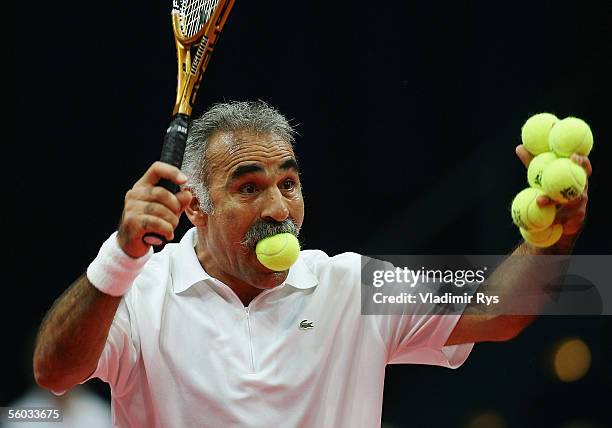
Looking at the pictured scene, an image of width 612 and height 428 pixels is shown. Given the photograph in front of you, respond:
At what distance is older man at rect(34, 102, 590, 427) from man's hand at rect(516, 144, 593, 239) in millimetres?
148

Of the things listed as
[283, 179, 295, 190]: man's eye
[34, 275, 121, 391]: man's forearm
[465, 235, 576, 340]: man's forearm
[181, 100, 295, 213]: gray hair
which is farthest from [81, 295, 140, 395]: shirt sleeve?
[465, 235, 576, 340]: man's forearm

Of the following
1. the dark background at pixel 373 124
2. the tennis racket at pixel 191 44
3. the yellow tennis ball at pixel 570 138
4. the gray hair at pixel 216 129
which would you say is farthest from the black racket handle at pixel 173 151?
the dark background at pixel 373 124

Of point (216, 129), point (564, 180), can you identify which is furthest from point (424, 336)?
point (216, 129)

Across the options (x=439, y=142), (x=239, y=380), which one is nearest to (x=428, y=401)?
(x=439, y=142)

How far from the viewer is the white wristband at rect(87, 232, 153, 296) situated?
5.99 ft

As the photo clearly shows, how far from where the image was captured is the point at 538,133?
1897 mm

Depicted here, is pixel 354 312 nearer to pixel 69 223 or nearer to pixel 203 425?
pixel 203 425

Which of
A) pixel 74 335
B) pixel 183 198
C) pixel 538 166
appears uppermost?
pixel 538 166

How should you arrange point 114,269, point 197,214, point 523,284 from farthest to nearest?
point 197,214, point 523,284, point 114,269

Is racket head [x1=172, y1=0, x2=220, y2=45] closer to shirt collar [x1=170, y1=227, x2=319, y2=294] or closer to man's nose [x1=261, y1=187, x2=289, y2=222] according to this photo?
man's nose [x1=261, y1=187, x2=289, y2=222]

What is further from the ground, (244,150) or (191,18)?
(191,18)

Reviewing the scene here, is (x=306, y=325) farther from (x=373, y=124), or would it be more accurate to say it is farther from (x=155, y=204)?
(x=373, y=124)

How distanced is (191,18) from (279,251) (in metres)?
0.61

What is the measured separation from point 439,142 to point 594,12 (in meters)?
0.74
